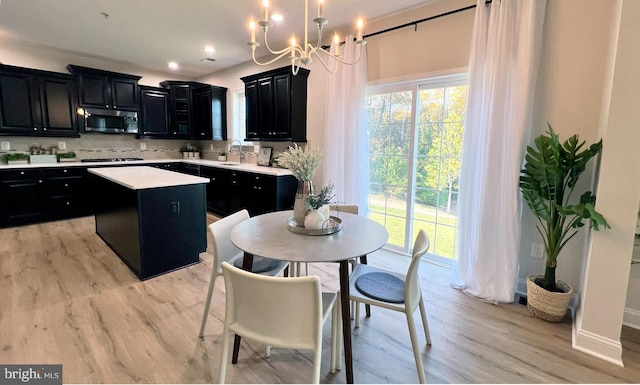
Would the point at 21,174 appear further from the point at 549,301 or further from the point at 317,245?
the point at 549,301

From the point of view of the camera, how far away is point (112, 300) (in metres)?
2.52

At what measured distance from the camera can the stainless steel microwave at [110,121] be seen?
17.1 feet

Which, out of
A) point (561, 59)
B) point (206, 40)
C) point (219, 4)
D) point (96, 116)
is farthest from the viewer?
point (96, 116)

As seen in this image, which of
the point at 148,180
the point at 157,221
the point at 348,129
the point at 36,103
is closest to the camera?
the point at 157,221

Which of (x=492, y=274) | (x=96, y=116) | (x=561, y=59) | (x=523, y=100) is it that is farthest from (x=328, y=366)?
(x=96, y=116)

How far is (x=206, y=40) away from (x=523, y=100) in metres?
4.06

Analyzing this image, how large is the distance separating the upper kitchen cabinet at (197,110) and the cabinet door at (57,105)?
158 centimetres

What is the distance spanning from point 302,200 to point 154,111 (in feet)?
17.5

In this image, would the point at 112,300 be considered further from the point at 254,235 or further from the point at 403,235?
the point at 403,235

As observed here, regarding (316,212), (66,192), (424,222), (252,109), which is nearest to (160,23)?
(252,109)

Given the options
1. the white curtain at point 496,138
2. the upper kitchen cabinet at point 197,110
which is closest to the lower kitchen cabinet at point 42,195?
the upper kitchen cabinet at point 197,110

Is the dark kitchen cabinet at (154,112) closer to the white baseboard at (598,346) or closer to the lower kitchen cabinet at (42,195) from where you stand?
the lower kitchen cabinet at (42,195)

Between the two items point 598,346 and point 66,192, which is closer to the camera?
point 598,346

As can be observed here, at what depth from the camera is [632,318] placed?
2285 mm
